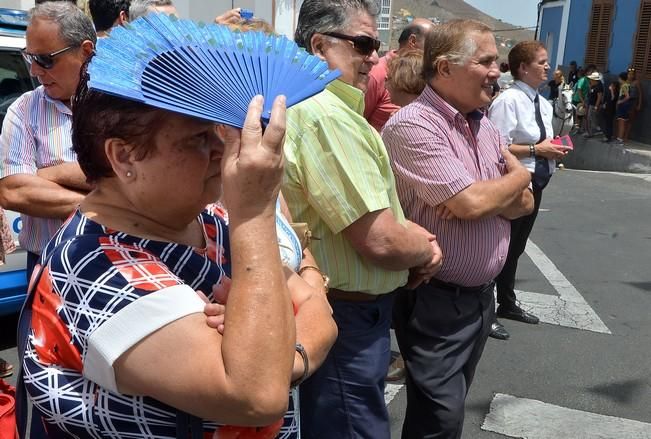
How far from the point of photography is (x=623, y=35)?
1897 cm

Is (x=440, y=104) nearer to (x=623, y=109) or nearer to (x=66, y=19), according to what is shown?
(x=66, y=19)

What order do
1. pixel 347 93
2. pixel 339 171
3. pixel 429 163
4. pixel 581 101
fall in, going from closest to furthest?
pixel 339 171
pixel 347 93
pixel 429 163
pixel 581 101

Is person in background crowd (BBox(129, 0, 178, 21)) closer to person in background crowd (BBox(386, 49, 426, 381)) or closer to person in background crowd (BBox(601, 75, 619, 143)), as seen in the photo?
person in background crowd (BBox(386, 49, 426, 381))

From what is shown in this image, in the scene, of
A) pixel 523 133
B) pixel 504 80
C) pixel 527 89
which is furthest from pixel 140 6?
pixel 504 80

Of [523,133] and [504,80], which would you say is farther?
[504,80]

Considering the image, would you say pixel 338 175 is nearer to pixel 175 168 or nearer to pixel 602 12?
pixel 175 168

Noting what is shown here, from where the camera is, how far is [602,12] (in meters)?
20.6

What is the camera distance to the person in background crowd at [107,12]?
380cm

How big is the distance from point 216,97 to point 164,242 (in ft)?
0.96

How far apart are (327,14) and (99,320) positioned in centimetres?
158

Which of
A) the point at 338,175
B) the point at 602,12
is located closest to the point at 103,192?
the point at 338,175

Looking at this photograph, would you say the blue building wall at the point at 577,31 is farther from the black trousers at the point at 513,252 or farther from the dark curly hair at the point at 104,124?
the dark curly hair at the point at 104,124

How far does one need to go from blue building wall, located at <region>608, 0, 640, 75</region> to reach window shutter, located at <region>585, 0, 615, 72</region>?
309mm

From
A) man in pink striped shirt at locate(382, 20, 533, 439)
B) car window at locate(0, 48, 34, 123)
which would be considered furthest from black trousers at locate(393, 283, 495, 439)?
car window at locate(0, 48, 34, 123)
